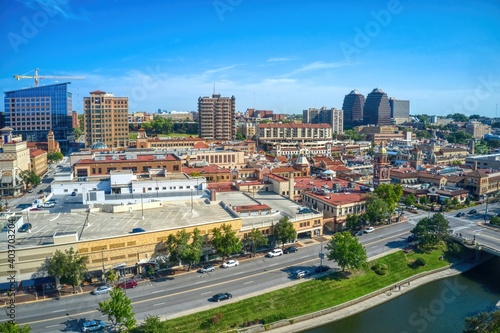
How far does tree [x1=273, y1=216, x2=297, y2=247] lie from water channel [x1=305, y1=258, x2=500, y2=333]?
31.7 feet

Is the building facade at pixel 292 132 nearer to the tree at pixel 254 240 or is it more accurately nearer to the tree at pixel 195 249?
the tree at pixel 254 240

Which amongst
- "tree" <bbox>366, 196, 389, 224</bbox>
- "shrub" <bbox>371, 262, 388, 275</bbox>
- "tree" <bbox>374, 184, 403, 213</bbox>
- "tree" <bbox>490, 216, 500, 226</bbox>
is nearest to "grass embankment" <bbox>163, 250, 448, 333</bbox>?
"shrub" <bbox>371, 262, 388, 275</bbox>

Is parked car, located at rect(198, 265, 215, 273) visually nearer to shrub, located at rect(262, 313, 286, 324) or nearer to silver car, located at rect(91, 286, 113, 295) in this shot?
silver car, located at rect(91, 286, 113, 295)

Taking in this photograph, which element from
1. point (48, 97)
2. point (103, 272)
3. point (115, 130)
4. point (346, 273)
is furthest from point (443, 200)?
point (48, 97)

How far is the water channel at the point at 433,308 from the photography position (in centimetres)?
2777

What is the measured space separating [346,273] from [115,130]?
77.1 m

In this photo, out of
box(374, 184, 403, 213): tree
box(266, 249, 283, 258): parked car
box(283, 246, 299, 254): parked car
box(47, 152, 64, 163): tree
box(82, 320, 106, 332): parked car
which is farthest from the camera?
box(47, 152, 64, 163): tree

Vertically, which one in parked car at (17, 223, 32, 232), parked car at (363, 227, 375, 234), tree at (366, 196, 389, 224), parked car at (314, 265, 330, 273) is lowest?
parked car at (314, 265, 330, 273)

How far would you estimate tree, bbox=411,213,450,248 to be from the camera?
38562 millimetres

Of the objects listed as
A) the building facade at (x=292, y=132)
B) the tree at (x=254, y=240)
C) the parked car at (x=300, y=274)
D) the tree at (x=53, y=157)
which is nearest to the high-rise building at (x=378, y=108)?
the building facade at (x=292, y=132)

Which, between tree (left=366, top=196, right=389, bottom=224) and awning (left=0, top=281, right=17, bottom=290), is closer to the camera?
awning (left=0, top=281, right=17, bottom=290)

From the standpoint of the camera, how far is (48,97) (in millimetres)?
109000

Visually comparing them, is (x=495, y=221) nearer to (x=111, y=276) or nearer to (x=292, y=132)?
(x=111, y=276)

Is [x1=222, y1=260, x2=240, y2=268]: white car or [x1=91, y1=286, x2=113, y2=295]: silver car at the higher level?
[x1=222, y1=260, x2=240, y2=268]: white car
